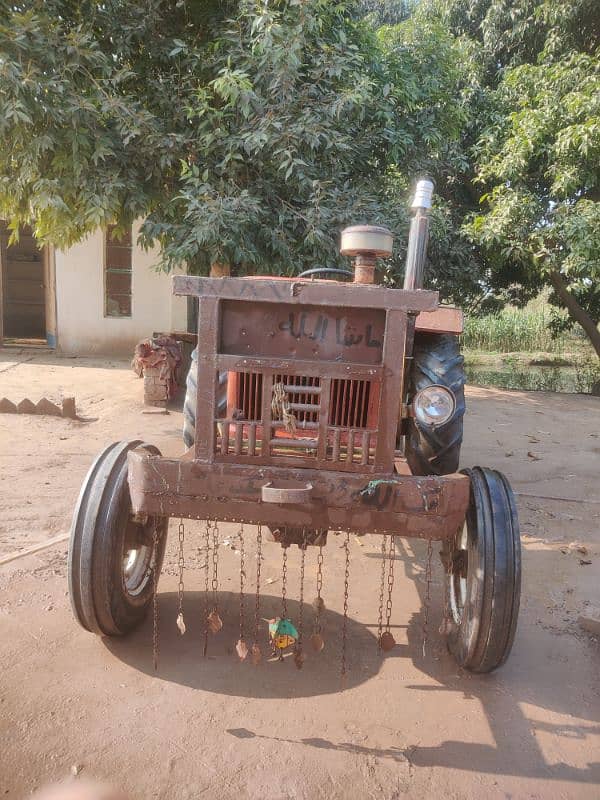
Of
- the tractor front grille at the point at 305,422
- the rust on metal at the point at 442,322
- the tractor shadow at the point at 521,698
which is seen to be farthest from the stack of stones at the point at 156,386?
the tractor shadow at the point at 521,698

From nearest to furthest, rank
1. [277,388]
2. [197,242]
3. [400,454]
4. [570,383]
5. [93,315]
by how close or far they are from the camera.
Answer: [277,388] < [400,454] < [197,242] < [93,315] < [570,383]

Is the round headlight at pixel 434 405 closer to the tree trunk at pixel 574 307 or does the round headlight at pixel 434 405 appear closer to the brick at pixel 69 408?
the brick at pixel 69 408

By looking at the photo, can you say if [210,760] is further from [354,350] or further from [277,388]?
[354,350]

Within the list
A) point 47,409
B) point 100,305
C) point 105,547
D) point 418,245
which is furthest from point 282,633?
point 100,305

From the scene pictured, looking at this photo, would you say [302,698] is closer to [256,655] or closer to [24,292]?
[256,655]

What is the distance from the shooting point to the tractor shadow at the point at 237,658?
2734 mm

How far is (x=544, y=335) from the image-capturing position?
57.4ft

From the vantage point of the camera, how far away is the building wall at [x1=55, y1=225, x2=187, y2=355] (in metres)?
11.0

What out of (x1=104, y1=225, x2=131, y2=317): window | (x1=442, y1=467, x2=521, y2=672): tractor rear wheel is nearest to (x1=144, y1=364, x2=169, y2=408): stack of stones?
(x1=104, y1=225, x2=131, y2=317): window

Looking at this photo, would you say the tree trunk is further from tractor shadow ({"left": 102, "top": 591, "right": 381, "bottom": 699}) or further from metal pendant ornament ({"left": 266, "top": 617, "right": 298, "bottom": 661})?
metal pendant ornament ({"left": 266, "top": 617, "right": 298, "bottom": 661})

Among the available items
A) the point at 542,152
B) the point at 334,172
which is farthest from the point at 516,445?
the point at 542,152

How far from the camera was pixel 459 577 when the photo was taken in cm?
321

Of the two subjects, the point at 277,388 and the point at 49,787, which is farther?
the point at 277,388

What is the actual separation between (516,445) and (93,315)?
752 centimetres
